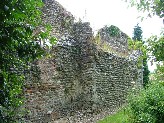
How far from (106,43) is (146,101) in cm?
666

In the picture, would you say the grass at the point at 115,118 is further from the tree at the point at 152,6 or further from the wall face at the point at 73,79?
the tree at the point at 152,6

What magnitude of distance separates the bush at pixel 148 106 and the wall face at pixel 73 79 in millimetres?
3233

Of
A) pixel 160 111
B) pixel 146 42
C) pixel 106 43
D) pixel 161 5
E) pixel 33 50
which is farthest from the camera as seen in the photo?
pixel 106 43

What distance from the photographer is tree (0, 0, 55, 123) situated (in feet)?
13.3

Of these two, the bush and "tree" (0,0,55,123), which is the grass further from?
"tree" (0,0,55,123)

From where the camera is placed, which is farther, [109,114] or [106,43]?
[106,43]

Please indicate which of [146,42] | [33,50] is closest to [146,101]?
[146,42]

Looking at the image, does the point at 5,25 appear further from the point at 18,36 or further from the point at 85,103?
Result: the point at 85,103

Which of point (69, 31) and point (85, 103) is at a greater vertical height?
point (69, 31)

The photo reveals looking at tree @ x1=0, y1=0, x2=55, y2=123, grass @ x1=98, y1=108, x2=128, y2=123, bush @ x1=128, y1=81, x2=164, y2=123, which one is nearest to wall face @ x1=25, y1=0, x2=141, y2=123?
grass @ x1=98, y1=108, x2=128, y2=123

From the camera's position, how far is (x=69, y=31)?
532 inches

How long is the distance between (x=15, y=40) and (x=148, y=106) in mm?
5618

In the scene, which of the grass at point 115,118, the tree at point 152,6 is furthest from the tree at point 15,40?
the grass at point 115,118

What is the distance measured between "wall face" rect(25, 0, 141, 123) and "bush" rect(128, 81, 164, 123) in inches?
127
